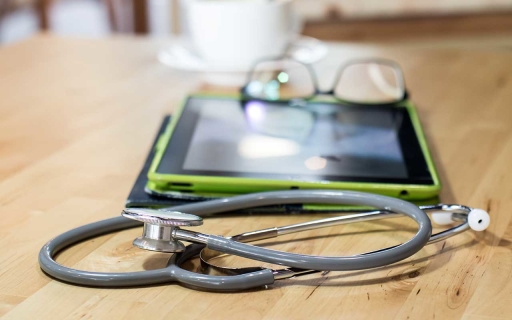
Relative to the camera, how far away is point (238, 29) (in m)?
0.96

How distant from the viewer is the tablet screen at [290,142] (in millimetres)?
587

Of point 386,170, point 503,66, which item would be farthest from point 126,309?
point 503,66

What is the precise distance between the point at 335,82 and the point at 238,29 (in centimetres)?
18

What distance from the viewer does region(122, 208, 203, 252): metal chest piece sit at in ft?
1.39

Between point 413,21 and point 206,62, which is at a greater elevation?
point 206,62

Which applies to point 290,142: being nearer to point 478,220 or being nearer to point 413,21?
point 478,220

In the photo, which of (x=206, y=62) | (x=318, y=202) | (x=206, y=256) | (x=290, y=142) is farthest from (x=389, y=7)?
(x=206, y=256)

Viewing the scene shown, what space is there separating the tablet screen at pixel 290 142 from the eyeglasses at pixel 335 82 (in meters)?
0.06

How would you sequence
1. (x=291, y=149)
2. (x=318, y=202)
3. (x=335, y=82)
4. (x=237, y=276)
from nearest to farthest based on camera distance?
(x=237, y=276) < (x=318, y=202) < (x=291, y=149) < (x=335, y=82)

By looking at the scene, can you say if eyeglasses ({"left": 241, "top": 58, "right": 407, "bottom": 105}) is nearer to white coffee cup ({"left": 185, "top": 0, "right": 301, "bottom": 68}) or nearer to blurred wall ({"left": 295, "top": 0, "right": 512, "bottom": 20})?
white coffee cup ({"left": 185, "top": 0, "right": 301, "bottom": 68})

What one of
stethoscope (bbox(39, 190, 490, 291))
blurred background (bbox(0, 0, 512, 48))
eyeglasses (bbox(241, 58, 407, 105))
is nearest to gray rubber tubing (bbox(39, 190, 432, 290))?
stethoscope (bbox(39, 190, 490, 291))

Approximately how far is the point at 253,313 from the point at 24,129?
459 mm

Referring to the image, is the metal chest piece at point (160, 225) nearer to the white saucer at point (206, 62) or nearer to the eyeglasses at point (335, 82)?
the eyeglasses at point (335, 82)

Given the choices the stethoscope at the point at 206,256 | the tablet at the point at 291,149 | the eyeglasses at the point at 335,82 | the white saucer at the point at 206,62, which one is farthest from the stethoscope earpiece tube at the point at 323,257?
the white saucer at the point at 206,62
